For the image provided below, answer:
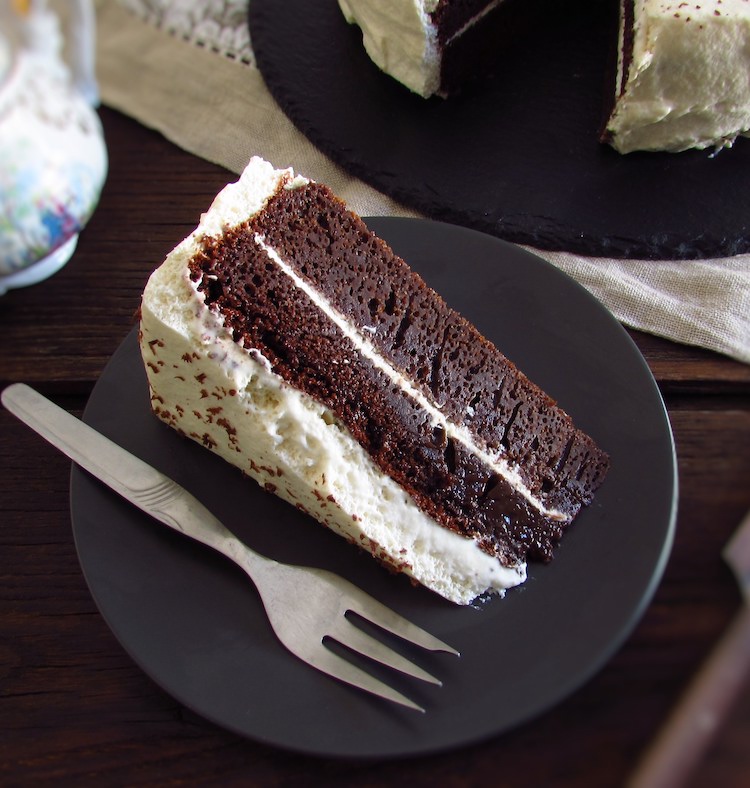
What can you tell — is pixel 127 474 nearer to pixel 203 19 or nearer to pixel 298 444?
pixel 298 444

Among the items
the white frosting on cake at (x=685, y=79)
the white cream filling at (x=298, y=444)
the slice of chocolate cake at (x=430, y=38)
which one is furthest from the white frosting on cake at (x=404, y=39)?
the white cream filling at (x=298, y=444)

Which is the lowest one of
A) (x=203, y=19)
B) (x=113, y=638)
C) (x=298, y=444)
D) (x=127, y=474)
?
(x=113, y=638)

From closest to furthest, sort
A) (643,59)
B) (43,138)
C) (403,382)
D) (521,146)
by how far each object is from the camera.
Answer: (403,382)
(43,138)
(643,59)
(521,146)

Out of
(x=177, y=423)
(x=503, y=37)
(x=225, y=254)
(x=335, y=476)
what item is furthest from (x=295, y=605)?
(x=503, y=37)

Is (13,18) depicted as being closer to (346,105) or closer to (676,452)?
(346,105)

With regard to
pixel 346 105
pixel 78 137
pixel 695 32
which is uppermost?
pixel 695 32

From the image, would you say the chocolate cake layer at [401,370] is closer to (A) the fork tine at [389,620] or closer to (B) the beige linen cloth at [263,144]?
(A) the fork tine at [389,620]

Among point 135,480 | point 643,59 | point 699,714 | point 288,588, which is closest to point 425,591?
point 288,588
